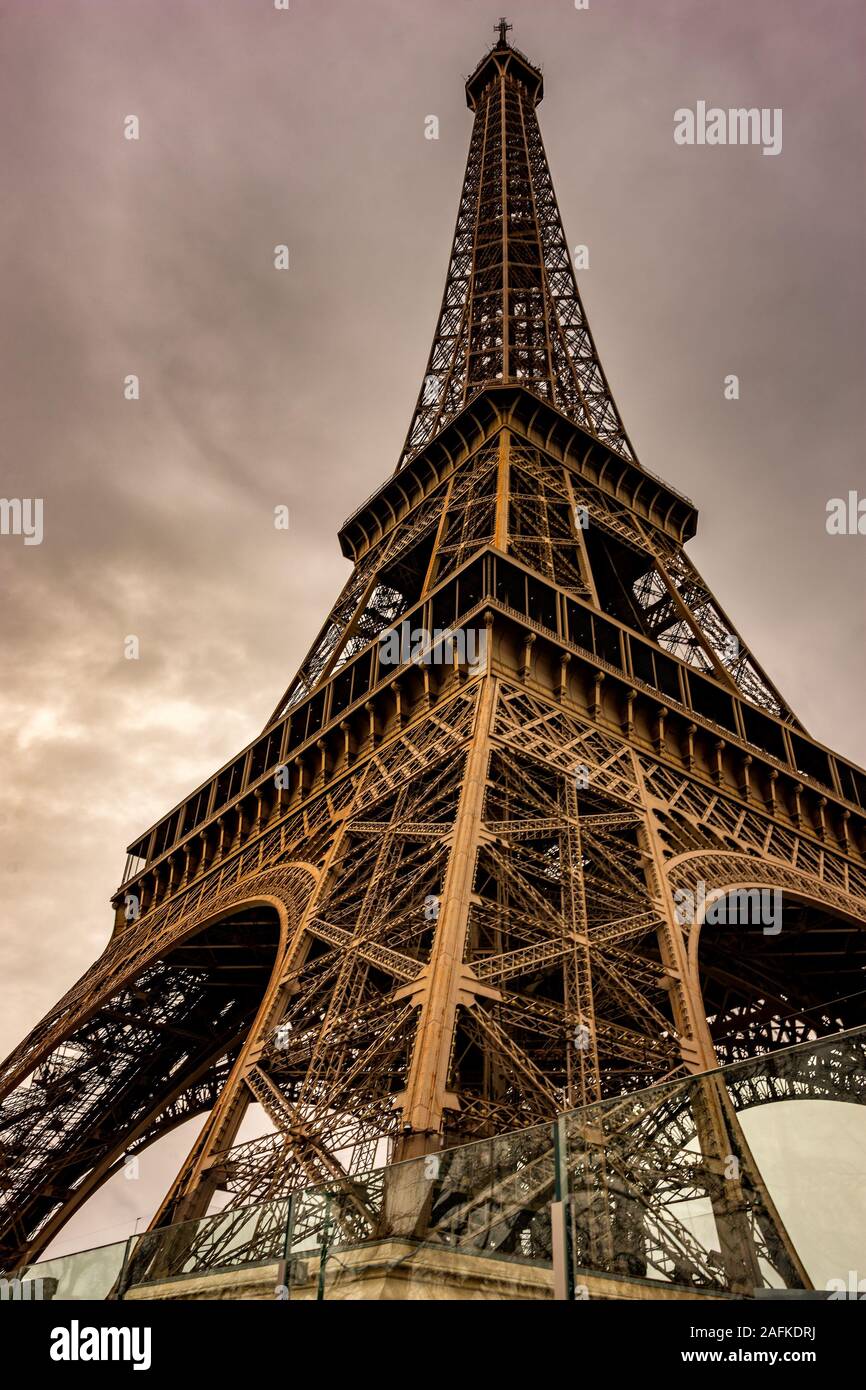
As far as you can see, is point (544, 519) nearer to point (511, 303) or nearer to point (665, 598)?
point (665, 598)

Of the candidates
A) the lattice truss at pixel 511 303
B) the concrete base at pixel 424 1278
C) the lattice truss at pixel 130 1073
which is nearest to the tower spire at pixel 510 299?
the lattice truss at pixel 511 303

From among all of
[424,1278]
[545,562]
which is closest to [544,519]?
[545,562]

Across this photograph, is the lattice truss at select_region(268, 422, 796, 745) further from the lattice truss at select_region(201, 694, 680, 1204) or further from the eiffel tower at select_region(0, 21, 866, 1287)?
the lattice truss at select_region(201, 694, 680, 1204)

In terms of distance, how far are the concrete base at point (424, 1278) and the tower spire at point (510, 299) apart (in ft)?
118

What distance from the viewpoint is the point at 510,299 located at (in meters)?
51.2

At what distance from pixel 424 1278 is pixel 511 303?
162 feet

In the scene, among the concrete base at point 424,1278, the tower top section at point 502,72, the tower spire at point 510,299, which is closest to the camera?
the concrete base at point 424,1278

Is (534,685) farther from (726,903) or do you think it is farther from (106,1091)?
(106,1091)

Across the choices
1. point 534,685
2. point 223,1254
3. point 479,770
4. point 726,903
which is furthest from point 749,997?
point 223,1254

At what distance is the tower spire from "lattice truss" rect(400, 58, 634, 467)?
58mm

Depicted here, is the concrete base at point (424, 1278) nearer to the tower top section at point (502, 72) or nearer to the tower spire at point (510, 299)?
the tower spire at point (510, 299)

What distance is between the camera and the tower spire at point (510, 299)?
45.8 m

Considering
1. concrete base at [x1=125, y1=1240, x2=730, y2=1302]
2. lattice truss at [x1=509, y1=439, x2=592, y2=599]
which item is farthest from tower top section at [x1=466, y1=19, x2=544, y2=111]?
concrete base at [x1=125, y1=1240, x2=730, y2=1302]

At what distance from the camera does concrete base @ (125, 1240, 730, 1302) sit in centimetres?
699
